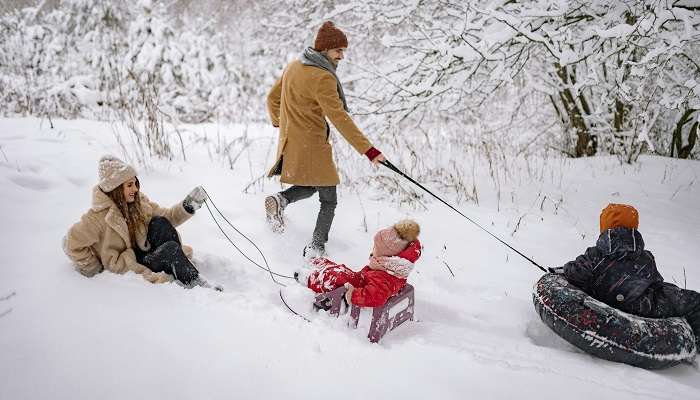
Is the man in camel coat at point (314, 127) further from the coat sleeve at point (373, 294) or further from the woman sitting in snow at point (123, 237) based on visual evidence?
the coat sleeve at point (373, 294)

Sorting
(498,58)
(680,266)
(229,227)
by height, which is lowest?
(229,227)

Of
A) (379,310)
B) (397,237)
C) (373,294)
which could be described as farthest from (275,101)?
(379,310)

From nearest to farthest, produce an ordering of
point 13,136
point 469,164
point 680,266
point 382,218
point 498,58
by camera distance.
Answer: point 680,266 < point 498,58 < point 382,218 < point 13,136 < point 469,164

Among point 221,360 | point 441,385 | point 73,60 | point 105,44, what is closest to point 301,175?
point 221,360

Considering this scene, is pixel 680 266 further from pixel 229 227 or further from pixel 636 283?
pixel 229 227

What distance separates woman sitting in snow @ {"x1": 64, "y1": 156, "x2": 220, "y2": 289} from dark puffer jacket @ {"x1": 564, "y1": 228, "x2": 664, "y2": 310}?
8.11ft

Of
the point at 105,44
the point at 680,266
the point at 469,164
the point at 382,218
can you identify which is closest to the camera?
the point at 680,266

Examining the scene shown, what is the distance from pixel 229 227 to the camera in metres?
3.68

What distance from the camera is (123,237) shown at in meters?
2.60

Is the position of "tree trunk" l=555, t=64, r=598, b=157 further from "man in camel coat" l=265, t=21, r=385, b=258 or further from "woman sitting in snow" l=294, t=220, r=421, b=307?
"woman sitting in snow" l=294, t=220, r=421, b=307

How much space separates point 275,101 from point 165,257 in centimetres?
160

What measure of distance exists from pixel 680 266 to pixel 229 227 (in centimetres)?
384

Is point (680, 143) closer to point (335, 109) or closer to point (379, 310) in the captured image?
point (335, 109)

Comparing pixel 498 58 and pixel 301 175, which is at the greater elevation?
pixel 498 58
